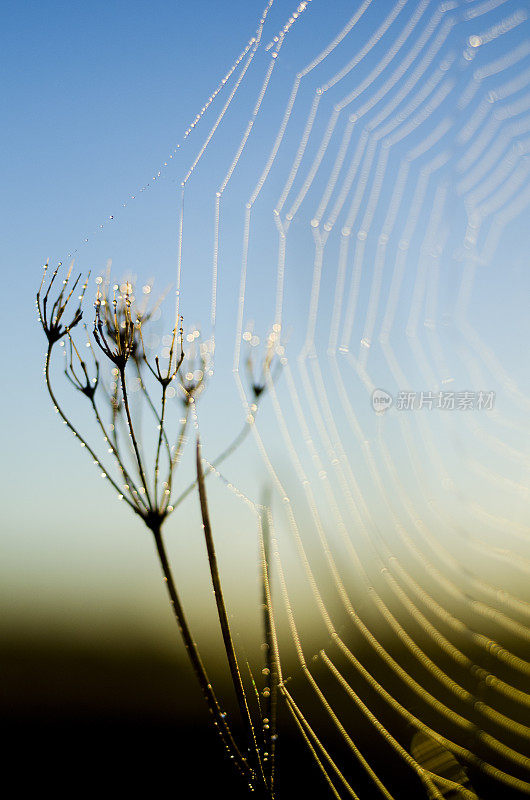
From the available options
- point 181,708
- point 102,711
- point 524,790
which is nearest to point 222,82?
point 524,790

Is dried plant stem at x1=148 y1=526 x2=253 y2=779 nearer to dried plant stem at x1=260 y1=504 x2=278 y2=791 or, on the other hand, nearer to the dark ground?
dried plant stem at x1=260 y1=504 x2=278 y2=791

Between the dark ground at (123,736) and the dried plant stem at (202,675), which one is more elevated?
the dried plant stem at (202,675)

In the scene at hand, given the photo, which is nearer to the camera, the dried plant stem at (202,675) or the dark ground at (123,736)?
the dried plant stem at (202,675)

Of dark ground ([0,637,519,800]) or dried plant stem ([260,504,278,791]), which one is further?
dark ground ([0,637,519,800])

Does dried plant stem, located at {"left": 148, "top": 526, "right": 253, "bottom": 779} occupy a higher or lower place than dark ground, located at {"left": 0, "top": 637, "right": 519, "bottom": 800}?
higher

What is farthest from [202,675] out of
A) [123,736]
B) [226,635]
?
[123,736]

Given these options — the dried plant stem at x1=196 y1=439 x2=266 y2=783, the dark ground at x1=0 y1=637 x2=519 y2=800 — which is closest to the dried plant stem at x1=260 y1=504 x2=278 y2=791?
the dried plant stem at x1=196 y1=439 x2=266 y2=783

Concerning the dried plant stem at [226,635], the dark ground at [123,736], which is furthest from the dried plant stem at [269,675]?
the dark ground at [123,736]

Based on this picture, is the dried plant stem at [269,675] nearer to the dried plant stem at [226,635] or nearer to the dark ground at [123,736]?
the dried plant stem at [226,635]

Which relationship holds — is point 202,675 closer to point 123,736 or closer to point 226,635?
point 226,635
